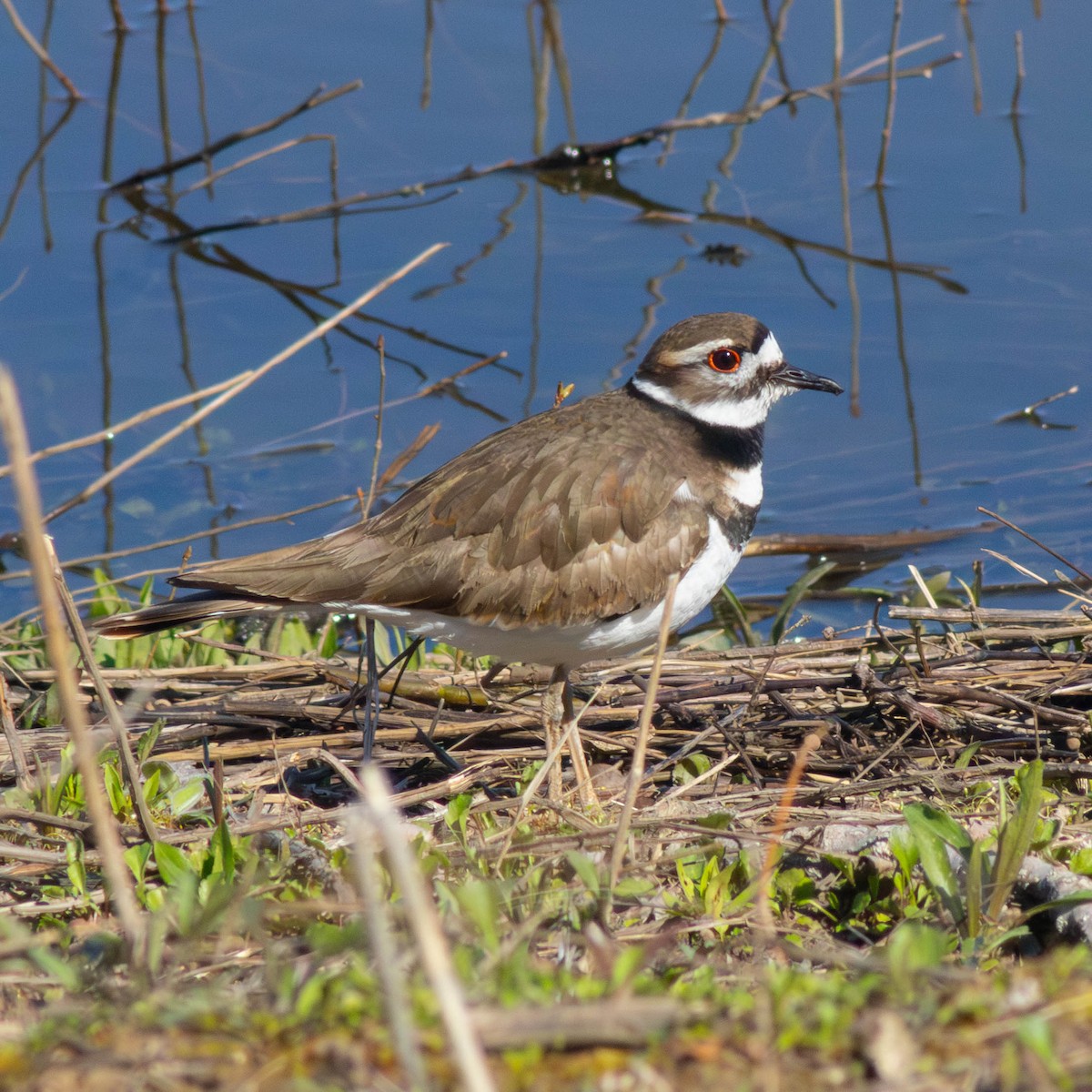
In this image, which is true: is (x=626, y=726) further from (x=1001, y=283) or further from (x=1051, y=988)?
(x=1001, y=283)

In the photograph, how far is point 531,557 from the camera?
4.48 meters

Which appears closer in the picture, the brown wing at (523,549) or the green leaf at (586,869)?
the green leaf at (586,869)

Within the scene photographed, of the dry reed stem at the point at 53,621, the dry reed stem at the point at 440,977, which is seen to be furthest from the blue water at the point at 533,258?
the dry reed stem at the point at 440,977

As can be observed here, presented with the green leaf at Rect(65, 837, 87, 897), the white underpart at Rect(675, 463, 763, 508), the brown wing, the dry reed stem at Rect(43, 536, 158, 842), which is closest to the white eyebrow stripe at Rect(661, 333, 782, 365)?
the white underpart at Rect(675, 463, 763, 508)

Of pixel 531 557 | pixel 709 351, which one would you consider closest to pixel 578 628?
pixel 531 557

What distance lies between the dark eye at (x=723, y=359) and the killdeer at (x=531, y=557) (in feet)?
1.42

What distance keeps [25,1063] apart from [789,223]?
24.7 ft

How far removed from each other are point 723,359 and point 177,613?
2.03m

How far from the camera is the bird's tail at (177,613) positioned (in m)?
4.34

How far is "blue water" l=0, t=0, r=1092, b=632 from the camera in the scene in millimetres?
7480

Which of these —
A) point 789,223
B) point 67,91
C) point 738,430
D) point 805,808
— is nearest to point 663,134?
point 789,223

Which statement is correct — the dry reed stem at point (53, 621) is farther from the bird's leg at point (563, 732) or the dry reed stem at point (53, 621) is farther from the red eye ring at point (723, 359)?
the red eye ring at point (723, 359)

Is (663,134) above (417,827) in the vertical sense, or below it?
above

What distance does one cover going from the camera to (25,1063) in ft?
7.53
